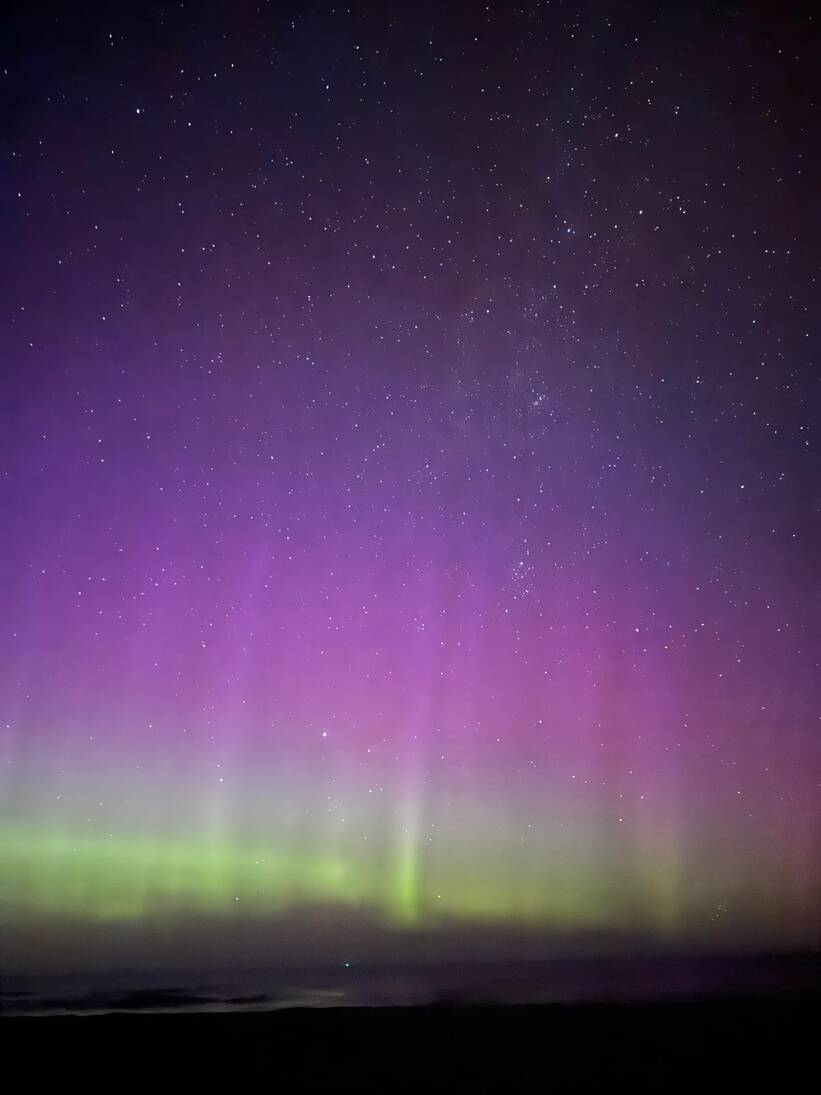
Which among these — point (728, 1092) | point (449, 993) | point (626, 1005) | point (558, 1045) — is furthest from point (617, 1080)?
point (449, 993)

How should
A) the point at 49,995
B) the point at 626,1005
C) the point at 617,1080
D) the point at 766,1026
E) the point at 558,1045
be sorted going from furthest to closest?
the point at 49,995 → the point at 626,1005 → the point at 766,1026 → the point at 558,1045 → the point at 617,1080

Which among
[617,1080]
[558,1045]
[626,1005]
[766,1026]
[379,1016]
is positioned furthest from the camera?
[626,1005]

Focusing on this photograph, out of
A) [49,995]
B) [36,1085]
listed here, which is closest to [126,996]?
[49,995]

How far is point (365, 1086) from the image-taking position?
8273mm

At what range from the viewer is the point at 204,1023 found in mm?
13766

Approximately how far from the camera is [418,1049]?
10359 mm

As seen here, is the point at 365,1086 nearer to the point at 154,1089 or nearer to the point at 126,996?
the point at 154,1089

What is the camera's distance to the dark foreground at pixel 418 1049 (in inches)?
339

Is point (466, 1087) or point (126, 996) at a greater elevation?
point (466, 1087)

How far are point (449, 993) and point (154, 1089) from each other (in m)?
17.8

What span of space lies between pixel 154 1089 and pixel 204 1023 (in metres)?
6.11

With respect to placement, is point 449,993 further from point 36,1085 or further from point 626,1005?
point 36,1085

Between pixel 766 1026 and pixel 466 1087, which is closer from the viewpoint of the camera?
pixel 466 1087

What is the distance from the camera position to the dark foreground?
8602mm
